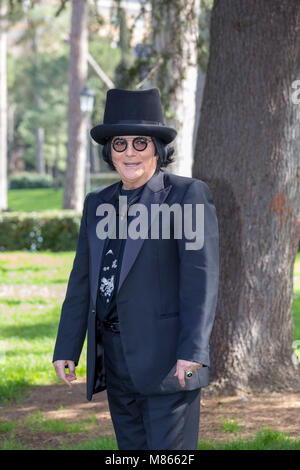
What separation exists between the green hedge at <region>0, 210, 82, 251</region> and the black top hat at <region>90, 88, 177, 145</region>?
539 inches

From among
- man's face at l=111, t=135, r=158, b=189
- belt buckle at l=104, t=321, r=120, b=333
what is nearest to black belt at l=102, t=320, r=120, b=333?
belt buckle at l=104, t=321, r=120, b=333

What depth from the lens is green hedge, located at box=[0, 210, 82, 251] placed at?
1706 cm

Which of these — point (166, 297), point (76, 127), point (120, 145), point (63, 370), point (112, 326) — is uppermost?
point (76, 127)

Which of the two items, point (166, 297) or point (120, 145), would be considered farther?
point (120, 145)

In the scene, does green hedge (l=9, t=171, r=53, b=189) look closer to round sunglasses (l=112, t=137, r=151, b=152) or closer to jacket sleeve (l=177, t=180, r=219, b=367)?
round sunglasses (l=112, t=137, r=151, b=152)

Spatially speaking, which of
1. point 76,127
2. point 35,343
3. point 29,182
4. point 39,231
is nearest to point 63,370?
point 35,343

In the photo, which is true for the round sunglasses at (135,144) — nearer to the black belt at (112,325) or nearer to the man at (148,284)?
the man at (148,284)

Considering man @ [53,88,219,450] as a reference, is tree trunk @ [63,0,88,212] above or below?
above

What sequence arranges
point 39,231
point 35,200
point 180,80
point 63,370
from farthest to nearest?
point 35,200, point 39,231, point 180,80, point 63,370

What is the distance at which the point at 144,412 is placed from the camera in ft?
10.7

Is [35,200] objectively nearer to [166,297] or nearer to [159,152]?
[159,152]

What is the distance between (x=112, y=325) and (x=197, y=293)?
0.50m

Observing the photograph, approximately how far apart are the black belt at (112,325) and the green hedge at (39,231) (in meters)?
13.8

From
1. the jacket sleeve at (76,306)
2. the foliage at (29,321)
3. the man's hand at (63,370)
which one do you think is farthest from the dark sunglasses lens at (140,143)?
the foliage at (29,321)
